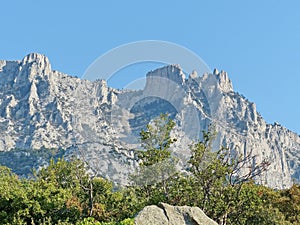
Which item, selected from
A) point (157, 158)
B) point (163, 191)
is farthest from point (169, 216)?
point (163, 191)

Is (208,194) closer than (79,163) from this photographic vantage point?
Yes

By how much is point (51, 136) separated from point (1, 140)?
2267cm

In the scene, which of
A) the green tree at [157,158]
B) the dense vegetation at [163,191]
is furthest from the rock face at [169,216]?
the green tree at [157,158]

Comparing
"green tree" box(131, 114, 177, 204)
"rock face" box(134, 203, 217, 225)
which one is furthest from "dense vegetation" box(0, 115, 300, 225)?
"rock face" box(134, 203, 217, 225)

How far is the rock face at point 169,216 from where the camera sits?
15781 mm

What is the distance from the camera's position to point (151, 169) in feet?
75.3

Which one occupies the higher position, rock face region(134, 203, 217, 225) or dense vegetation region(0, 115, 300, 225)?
dense vegetation region(0, 115, 300, 225)

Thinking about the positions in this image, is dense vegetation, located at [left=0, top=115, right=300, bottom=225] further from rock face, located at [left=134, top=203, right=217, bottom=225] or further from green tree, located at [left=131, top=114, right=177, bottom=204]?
rock face, located at [left=134, top=203, right=217, bottom=225]

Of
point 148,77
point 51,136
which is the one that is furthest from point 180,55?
point 51,136

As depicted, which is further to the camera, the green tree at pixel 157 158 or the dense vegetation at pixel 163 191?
the green tree at pixel 157 158

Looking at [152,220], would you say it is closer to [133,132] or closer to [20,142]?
[133,132]

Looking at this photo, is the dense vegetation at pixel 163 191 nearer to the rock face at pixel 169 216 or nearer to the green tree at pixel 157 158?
the green tree at pixel 157 158

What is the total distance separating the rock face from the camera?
15781 millimetres

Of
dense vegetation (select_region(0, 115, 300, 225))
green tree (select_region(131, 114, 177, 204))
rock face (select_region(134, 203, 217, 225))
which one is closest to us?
rock face (select_region(134, 203, 217, 225))
